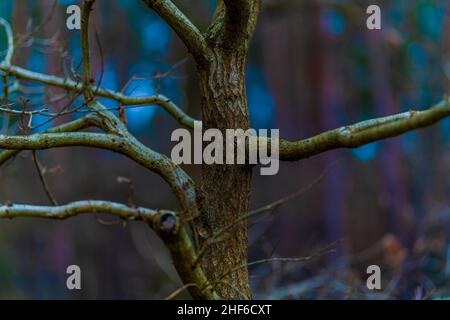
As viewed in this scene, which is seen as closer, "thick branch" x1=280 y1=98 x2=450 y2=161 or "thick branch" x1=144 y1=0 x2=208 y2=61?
"thick branch" x1=280 y1=98 x2=450 y2=161

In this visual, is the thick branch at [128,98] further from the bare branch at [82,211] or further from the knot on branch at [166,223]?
the knot on branch at [166,223]

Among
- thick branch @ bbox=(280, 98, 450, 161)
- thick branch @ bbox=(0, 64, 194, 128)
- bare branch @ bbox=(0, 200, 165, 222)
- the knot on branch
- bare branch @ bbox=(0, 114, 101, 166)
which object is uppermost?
thick branch @ bbox=(0, 64, 194, 128)

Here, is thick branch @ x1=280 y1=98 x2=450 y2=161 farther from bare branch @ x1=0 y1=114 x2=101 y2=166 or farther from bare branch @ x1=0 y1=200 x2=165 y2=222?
bare branch @ x1=0 y1=114 x2=101 y2=166

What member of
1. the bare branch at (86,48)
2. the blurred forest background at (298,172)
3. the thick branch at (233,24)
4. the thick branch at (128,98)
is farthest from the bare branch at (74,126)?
the blurred forest background at (298,172)

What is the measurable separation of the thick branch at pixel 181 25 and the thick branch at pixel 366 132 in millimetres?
730

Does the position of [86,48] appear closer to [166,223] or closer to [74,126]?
[74,126]

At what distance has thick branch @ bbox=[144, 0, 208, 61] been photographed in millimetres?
3318

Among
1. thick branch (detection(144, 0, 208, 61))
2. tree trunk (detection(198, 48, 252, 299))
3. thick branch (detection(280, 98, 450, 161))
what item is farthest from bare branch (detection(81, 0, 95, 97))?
thick branch (detection(280, 98, 450, 161))

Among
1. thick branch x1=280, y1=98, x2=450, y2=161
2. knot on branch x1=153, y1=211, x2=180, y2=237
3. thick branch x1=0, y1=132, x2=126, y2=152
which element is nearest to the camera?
thick branch x1=280, y1=98, x2=450, y2=161

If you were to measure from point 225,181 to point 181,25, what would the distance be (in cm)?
88

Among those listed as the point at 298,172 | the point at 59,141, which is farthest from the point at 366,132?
the point at 298,172

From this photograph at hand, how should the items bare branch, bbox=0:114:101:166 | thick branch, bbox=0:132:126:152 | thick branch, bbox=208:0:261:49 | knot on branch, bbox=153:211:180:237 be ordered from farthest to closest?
bare branch, bbox=0:114:101:166, thick branch, bbox=208:0:261:49, thick branch, bbox=0:132:126:152, knot on branch, bbox=153:211:180:237

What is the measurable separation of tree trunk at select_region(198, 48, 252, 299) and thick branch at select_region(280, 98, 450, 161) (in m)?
0.38

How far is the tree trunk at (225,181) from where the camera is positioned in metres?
3.40
